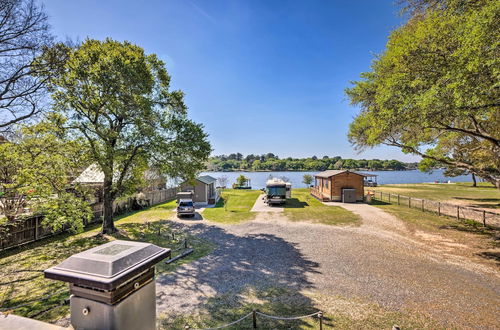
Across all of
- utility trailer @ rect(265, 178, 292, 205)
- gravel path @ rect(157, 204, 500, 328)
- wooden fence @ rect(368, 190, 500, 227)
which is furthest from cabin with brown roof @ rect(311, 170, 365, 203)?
gravel path @ rect(157, 204, 500, 328)

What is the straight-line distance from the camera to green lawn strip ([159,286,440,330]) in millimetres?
5773

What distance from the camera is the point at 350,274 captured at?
339 inches

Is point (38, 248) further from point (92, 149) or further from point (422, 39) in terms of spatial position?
point (422, 39)

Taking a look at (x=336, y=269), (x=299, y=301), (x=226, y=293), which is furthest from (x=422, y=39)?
(x=226, y=293)

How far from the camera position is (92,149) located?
41.9ft

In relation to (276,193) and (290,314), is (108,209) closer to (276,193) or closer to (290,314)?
(290,314)

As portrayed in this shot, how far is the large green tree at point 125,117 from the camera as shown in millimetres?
12328

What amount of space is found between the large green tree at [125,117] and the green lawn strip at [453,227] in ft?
52.3

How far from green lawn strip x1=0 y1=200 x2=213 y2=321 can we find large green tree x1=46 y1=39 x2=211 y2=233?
1.78 m

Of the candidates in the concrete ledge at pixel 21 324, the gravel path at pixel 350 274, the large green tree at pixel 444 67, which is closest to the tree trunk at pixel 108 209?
the gravel path at pixel 350 274

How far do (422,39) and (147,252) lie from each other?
43.4ft

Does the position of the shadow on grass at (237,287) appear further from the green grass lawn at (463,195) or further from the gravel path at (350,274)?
the green grass lawn at (463,195)

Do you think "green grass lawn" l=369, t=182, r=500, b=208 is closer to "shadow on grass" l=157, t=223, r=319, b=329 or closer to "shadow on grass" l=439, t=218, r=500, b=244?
"shadow on grass" l=439, t=218, r=500, b=244

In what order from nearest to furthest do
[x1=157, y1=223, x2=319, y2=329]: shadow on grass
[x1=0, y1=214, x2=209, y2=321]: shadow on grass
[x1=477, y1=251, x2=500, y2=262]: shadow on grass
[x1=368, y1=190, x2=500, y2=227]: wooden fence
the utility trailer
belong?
[x1=157, y1=223, x2=319, y2=329]: shadow on grass
[x1=0, y1=214, x2=209, y2=321]: shadow on grass
[x1=477, y1=251, x2=500, y2=262]: shadow on grass
[x1=368, y1=190, x2=500, y2=227]: wooden fence
the utility trailer
